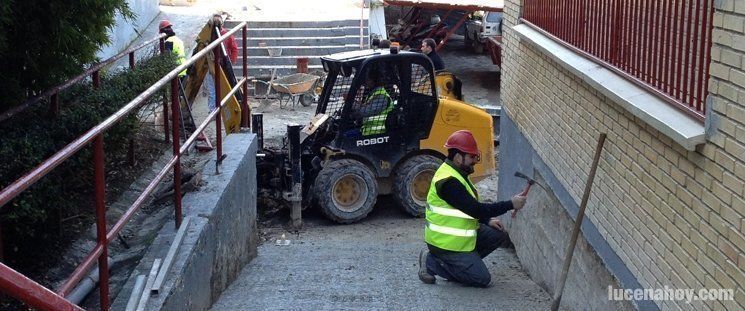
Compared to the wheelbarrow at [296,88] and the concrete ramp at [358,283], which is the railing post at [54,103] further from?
the wheelbarrow at [296,88]

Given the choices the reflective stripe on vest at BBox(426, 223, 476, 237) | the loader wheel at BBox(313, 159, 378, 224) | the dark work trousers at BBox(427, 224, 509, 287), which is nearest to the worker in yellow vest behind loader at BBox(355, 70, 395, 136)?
the loader wheel at BBox(313, 159, 378, 224)

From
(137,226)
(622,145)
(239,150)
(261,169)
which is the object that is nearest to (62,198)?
(137,226)

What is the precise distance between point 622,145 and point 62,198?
135 inches

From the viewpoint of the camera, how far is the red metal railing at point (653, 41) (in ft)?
14.2

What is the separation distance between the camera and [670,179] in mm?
4535

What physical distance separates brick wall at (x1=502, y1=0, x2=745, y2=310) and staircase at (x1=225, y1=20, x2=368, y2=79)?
14165 millimetres

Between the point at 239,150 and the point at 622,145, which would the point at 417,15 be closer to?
the point at 239,150

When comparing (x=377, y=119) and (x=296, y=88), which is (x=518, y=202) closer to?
(x=377, y=119)

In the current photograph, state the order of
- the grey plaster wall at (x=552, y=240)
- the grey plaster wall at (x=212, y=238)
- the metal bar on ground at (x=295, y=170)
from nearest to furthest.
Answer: the grey plaster wall at (x=212, y=238) → the grey plaster wall at (x=552, y=240) → the metal bar on ground at (x=295, y=170)

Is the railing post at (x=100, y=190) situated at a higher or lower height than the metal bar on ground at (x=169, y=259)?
higher

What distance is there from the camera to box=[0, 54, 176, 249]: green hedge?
5082 mm

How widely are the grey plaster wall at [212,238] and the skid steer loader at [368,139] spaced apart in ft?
8.50

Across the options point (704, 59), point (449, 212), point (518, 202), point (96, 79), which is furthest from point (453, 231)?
point (704, 59)

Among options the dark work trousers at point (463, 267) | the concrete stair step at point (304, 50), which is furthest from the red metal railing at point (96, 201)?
the concrete stair step at point (304, 50)
